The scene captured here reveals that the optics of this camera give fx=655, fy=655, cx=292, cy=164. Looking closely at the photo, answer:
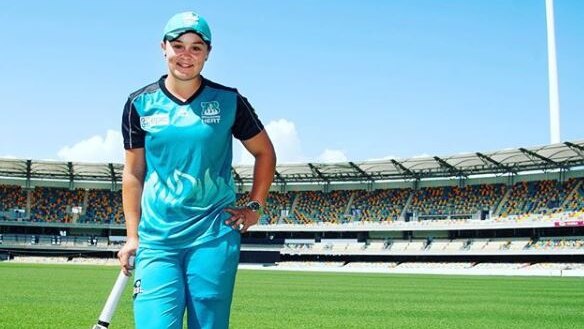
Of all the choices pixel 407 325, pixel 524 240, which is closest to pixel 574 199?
pixel 524 240

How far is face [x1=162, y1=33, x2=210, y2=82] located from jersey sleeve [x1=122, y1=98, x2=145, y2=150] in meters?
0.36

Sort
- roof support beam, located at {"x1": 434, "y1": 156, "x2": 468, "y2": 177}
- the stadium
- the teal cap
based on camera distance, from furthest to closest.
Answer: roof support beam, located at {"x1": 434, "y1": 156, "x2": 468, "y2": 177}
the stadium
the teal cap

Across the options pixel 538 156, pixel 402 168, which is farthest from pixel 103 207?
pixel 538 156

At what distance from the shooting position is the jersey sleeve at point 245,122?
4142 mm

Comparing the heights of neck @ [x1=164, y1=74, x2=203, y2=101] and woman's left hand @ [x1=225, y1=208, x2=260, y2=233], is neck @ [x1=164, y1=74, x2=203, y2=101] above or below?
above

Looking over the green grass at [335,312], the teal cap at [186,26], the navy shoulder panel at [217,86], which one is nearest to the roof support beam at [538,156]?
the green grass at [335,312]

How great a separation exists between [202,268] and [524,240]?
56705mm

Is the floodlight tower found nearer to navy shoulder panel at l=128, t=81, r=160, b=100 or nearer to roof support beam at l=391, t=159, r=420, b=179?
roof support beam at l=391, t=159, r=420, b=179

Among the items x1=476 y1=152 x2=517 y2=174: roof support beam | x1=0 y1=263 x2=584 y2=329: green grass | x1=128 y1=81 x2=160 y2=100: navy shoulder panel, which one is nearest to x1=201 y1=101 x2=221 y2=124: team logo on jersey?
x1=128 y1=81 x2=160 y2=100: navy shoulder panel

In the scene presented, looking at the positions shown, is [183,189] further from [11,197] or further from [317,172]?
[11,197]

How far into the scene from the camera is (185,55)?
389cm

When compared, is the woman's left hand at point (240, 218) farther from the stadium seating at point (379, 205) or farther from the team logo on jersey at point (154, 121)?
the stadium seating at point (379, 205)

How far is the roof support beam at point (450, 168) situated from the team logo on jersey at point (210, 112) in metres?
56.2

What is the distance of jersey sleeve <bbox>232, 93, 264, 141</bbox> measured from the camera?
4.14 metres
